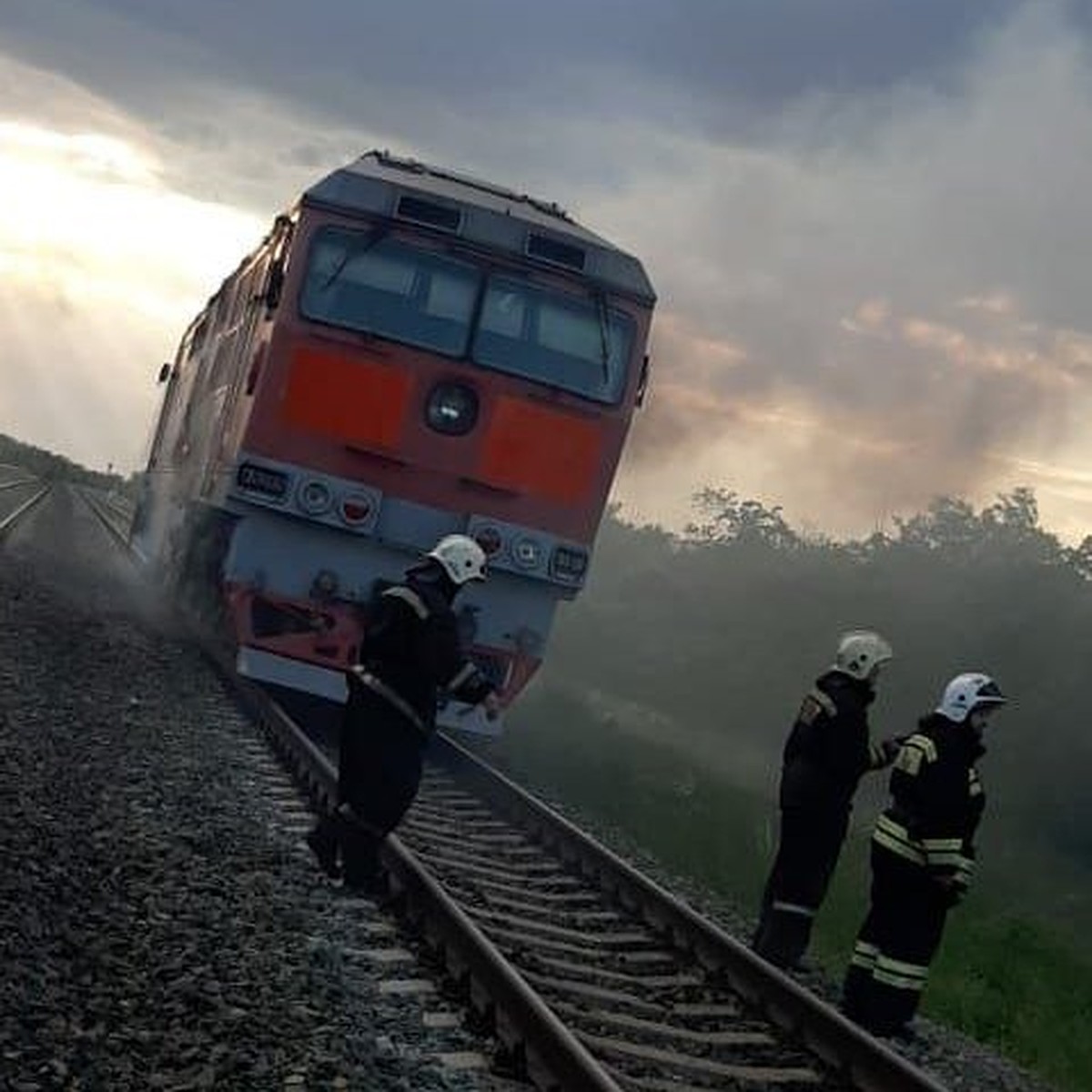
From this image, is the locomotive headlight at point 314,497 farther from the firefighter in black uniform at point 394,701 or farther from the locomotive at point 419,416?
the firefighter in black uniform at point 394,701

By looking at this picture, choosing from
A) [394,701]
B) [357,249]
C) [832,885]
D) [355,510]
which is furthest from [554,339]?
[394,701]

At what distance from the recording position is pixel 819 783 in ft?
26.0

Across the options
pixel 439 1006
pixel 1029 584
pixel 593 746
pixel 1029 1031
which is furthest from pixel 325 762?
pixel 1029 584

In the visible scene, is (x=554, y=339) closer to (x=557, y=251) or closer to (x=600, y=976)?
(x=557, y=251)

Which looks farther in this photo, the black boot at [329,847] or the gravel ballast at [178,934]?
the black boot at [329,847]

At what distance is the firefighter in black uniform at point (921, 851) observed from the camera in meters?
7.10

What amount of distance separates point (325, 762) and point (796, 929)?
3.23 m

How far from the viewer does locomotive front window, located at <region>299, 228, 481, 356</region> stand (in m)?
11.8

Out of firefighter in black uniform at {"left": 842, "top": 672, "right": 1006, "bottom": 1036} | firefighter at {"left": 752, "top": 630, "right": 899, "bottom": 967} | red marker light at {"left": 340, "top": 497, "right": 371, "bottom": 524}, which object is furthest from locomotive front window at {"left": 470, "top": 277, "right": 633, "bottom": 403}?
firefighter in black uniform at {"left": 842, "top": 672, "right": 1006, "bottom": 1036}

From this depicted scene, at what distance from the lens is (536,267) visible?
12211mm

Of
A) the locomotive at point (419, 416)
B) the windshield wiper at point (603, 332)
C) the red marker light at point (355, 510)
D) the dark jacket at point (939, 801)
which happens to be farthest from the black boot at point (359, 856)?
the windshield wiper at point (603, 332)

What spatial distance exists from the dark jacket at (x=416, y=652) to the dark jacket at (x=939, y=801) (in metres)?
2.02

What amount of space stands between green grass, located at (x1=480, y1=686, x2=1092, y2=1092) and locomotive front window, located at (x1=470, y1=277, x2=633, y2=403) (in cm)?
367

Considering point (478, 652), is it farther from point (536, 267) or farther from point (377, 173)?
point (377, 173)
